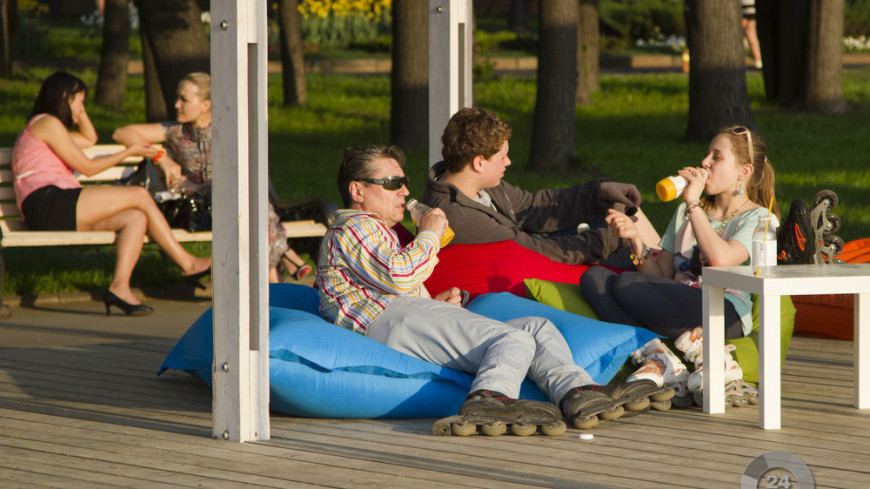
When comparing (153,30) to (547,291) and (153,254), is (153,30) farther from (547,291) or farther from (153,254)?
(547,291)

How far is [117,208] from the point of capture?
8039 millimetres

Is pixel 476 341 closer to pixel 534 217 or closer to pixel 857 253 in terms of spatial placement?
pixel 534 217

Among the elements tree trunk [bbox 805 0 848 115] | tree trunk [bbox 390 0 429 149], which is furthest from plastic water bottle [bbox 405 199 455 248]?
tree trunk [bbox 805 0 848 115]

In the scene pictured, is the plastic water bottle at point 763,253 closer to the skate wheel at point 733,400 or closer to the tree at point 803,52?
the skate wheel at point 733,400

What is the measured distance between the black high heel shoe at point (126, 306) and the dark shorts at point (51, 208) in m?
0.49

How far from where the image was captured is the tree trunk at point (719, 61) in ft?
45.7

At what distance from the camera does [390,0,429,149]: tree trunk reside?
14211 millimetres

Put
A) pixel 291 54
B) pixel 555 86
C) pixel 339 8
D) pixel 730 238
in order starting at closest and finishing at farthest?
pixel 730 238 → pixel 555 86 → pixel 291 54 → pixel 339 8

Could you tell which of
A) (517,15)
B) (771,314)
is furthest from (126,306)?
(517,15)

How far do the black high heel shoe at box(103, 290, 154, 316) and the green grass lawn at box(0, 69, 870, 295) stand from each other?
0.93 meters

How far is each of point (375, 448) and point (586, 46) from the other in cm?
1408

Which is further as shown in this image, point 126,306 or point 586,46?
point 586,46

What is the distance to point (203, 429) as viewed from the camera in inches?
202

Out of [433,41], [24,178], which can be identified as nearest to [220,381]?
[433,41]
